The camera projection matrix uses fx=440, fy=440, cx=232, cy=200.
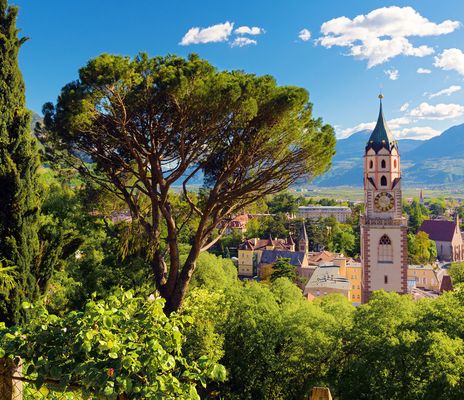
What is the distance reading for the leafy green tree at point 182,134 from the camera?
9312 mm

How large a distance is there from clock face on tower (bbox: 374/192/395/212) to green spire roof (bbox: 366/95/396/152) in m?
2.99

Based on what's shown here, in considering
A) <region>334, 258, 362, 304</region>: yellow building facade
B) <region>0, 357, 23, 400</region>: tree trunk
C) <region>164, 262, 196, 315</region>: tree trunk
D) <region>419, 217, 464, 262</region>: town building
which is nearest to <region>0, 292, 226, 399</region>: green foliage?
<region>0, 357, 23, 400</region>: tree trunk

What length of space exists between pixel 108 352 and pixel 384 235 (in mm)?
23243

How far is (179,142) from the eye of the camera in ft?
34.0

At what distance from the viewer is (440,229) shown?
224 ft

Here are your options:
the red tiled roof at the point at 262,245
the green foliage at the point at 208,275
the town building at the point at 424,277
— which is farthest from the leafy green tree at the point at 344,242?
the green foliage at the point at 208,275

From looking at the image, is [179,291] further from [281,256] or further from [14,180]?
[281,256]

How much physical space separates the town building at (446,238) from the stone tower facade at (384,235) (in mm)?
48760

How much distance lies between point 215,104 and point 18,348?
704 cm

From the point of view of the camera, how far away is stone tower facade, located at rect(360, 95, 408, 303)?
24.2 m

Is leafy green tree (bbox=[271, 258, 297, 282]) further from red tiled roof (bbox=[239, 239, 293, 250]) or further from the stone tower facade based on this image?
the stone tower facade

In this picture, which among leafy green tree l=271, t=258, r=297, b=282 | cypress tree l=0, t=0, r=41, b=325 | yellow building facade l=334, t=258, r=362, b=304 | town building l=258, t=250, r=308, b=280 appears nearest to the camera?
cypress tree l=0, t=0, r=41, b=325

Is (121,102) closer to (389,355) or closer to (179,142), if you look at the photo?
(179,142)

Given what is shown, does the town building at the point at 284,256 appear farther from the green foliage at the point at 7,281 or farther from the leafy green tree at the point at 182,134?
the green foliage at the point at 7,281
